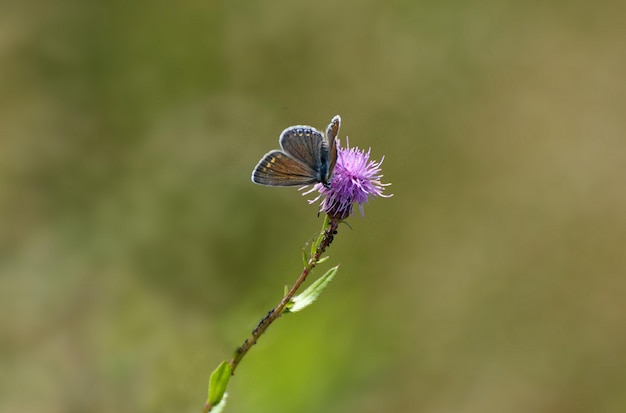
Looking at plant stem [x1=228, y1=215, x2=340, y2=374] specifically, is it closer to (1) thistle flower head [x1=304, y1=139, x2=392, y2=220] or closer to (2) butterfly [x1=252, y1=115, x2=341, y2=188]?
(1) thistle flower head [x1=304, y1=139, x2=392, y2=220]

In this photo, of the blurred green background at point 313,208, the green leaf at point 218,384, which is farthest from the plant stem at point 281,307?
the blurred green background at point 313,208

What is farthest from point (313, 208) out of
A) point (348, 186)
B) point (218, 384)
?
point (218, 384)

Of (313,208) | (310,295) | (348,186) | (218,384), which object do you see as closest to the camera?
(218,384)

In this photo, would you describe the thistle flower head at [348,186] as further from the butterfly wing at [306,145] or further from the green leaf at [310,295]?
the green leaf at [310,295]

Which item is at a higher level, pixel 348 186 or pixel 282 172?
pixel 282 172

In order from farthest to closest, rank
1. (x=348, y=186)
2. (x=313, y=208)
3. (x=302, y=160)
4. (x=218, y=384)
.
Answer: (x=313, y=208) → (x=348, y=186) → (x=302, y=160) → (x=218, y=384)

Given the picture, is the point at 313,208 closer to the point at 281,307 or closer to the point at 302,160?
the point at 302,160
